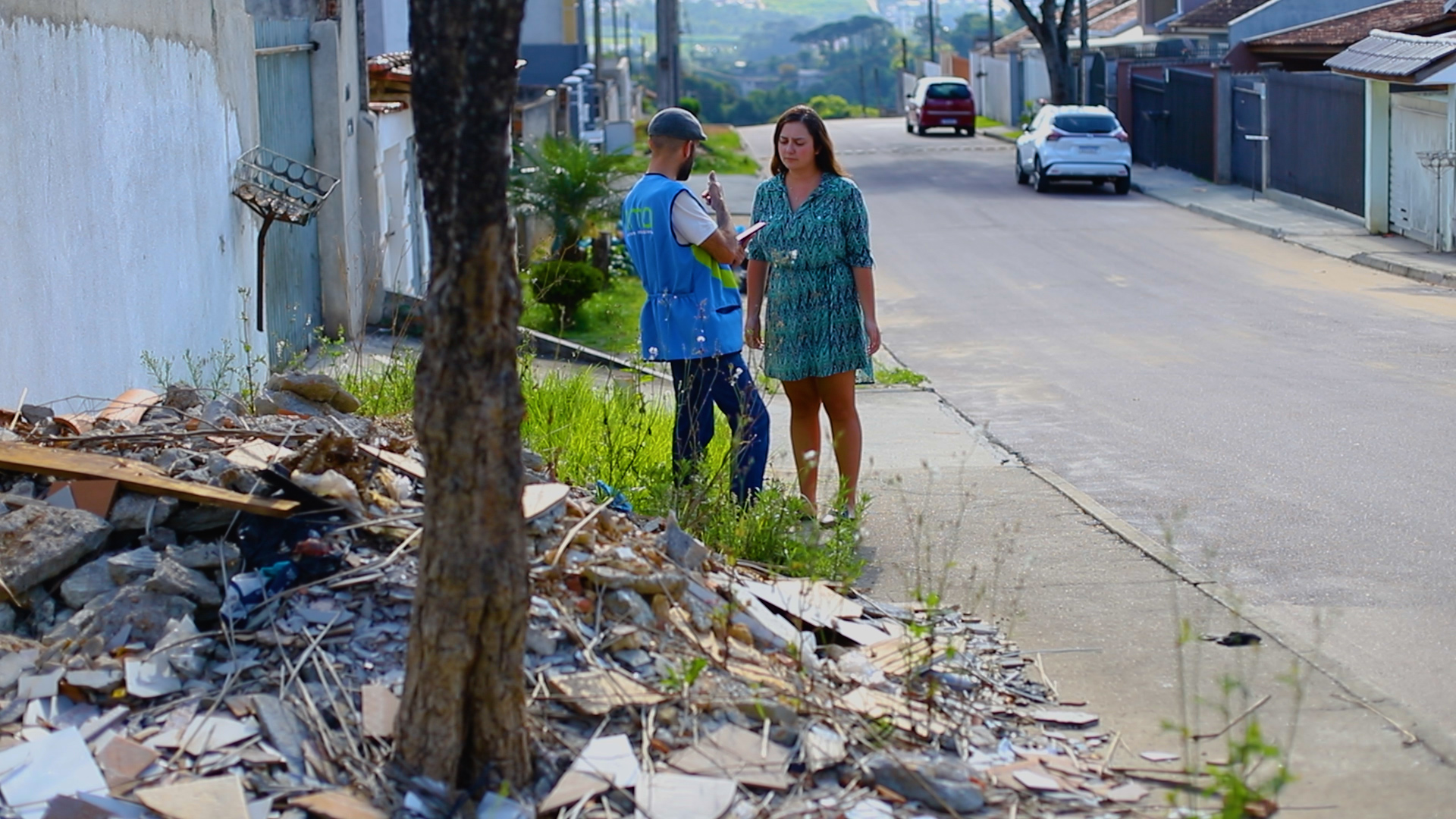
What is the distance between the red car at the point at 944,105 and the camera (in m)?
46.9

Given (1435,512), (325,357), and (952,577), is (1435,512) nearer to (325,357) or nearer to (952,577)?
(952,577)

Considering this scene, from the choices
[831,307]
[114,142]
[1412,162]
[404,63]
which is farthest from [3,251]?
[1412,162]

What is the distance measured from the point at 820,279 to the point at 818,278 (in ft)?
0.04

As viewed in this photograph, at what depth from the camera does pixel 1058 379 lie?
1168cm

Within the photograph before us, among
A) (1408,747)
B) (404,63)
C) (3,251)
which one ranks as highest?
(404,63)

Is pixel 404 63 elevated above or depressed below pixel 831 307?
above

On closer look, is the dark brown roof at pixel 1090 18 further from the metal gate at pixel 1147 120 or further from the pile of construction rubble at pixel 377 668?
the pile of construction rubble at pixel 377 668

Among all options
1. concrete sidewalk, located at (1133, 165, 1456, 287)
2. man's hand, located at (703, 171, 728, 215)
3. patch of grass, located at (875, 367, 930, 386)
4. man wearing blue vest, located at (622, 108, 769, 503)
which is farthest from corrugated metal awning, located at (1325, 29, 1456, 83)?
man wearing blue vest, located at (622, 108, 769, 503)

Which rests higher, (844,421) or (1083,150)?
(1083,150)

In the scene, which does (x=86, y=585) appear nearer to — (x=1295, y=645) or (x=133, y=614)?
(x=133, y=614)

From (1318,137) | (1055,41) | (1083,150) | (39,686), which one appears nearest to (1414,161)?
(1318,137)

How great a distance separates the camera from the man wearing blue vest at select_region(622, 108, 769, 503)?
6.23m

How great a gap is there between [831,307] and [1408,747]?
3.04 meters

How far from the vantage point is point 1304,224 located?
22250 mm
